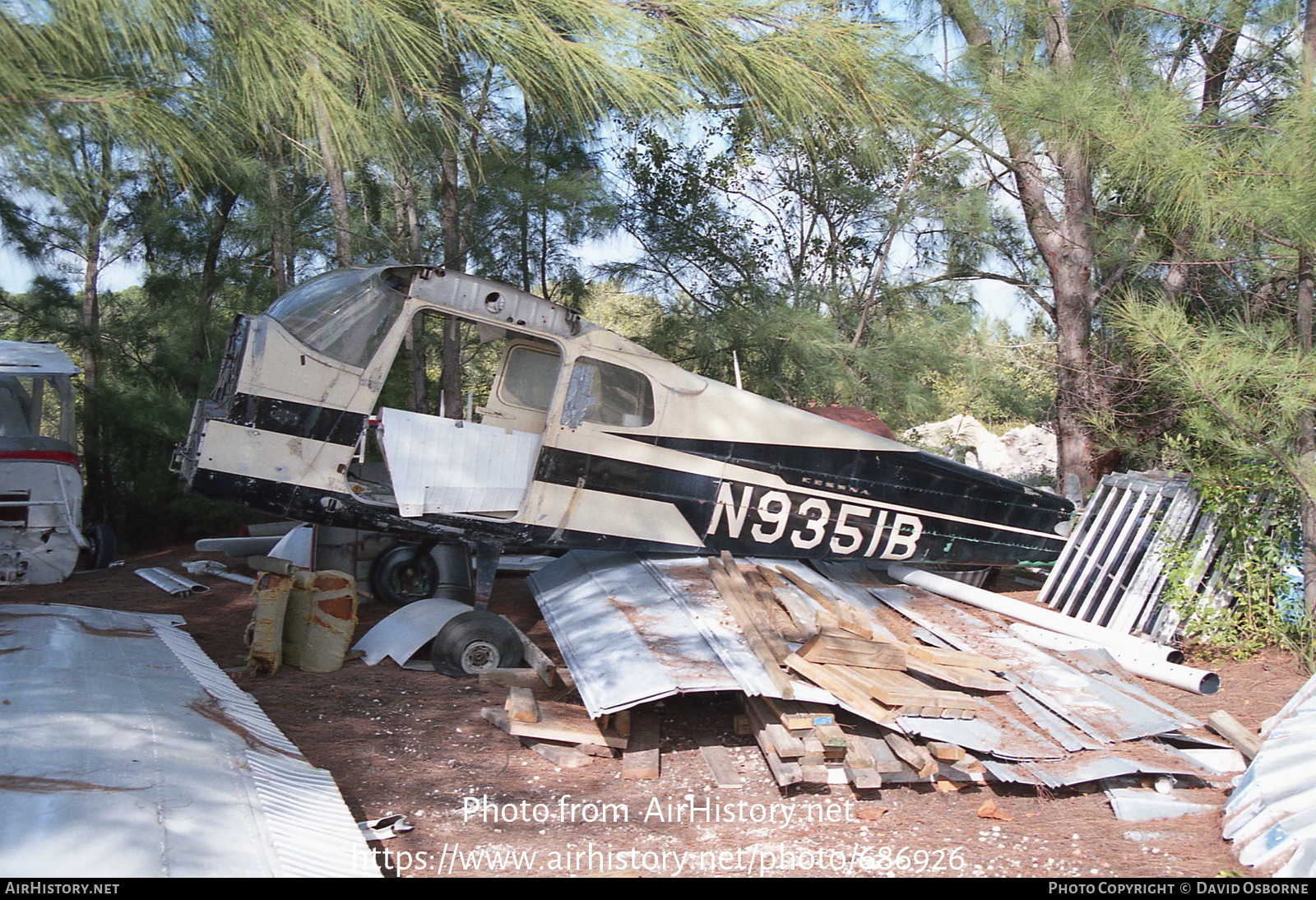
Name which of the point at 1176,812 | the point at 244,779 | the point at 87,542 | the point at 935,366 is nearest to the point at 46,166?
the point at 244,779

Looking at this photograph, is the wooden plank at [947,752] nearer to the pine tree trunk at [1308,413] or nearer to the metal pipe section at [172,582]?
the pine tree trunk at [1308,413]

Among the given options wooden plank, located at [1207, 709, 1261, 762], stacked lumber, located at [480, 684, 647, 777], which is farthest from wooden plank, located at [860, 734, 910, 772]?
wooden plank, located at [1207, 709, 1261, 762]

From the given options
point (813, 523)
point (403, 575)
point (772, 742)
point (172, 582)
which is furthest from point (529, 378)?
point (772, 742)

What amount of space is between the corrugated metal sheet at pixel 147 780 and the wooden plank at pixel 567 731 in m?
1.31

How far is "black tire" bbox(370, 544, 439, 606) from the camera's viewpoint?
26.5 ft

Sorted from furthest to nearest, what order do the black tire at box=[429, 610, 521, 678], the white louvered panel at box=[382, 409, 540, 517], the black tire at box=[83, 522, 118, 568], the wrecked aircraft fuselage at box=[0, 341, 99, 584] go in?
the black tire at box=[83, 522, 118, 568] < the wrecked aircraft fuselage at box=[0, 341, 99, 584] < the white louvered panel at box=[382, 409, 540, 517] < the black tire at box=[429, 610, 521, 678]

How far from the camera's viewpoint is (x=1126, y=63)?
6.87 meters

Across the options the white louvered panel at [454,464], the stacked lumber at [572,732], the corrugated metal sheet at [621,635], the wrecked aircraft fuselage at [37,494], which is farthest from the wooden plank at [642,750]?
the wrecked aircraft fuselage at [37,494]

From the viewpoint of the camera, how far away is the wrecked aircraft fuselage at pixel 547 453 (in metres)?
6.32

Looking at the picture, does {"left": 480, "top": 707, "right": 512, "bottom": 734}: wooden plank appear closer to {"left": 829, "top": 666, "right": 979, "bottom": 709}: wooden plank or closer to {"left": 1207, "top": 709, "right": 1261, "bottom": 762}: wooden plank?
{"left": 829, "top": 666, "right": 979, "bottom": 709}: wooden plank

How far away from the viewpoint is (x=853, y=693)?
4.98 meters

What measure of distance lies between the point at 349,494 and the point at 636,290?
5426 mm

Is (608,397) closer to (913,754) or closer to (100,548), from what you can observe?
(913,754)

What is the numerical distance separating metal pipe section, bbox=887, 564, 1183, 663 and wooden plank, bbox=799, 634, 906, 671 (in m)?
2.10
